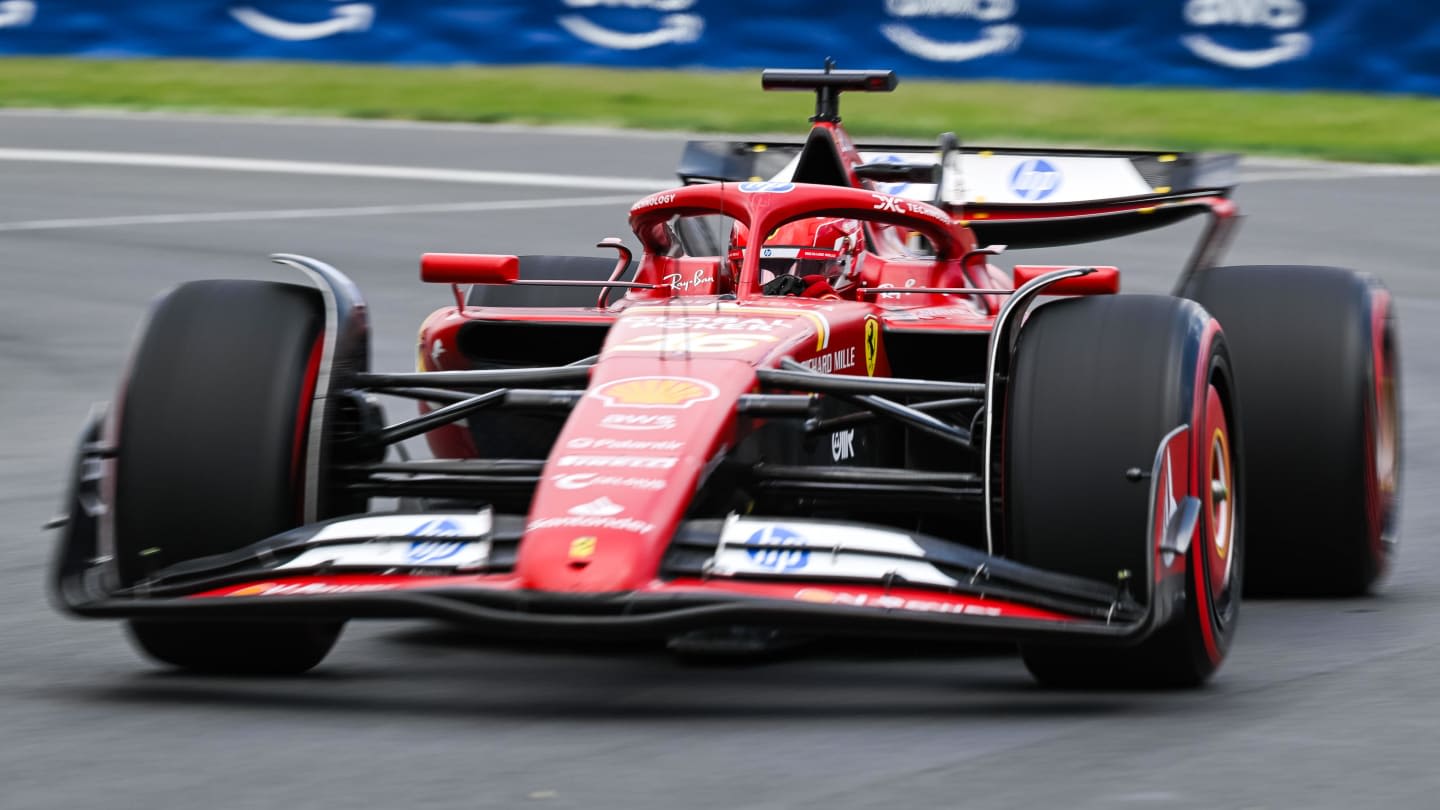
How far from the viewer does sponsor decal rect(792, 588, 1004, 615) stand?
5285 mm

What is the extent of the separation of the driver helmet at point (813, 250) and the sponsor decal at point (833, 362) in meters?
0.79

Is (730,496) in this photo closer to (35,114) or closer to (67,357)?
(67,357)

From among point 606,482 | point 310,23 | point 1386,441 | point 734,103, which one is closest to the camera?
point 606,482

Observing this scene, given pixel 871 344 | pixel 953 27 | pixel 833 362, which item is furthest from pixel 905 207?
pixel 953 27

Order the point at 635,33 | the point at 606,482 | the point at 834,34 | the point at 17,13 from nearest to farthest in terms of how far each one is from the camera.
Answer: the point at 606,482 → the point at 834,34 → the point at 635,33 → the point at 17,13

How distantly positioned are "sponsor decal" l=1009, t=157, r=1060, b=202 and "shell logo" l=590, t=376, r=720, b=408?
3490 mm

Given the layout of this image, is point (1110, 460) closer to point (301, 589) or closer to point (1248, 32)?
point (301, 589)

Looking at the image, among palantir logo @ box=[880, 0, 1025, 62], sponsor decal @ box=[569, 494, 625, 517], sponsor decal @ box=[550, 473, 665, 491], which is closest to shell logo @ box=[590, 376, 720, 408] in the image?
sponsor decal @ box=[550, 473, 665, 491]

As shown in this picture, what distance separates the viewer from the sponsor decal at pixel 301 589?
5.39m

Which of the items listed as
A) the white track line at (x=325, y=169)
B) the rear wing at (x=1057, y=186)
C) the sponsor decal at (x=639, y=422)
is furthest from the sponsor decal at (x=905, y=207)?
the white track line at (x=325, y=169)

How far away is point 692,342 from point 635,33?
18.5 metres

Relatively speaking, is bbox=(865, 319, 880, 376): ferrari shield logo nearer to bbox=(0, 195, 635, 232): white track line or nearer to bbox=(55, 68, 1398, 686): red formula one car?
bbox=(55, 68, 1398, 686): red formula one car

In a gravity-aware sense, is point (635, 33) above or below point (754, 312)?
above

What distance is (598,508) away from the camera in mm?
5461
